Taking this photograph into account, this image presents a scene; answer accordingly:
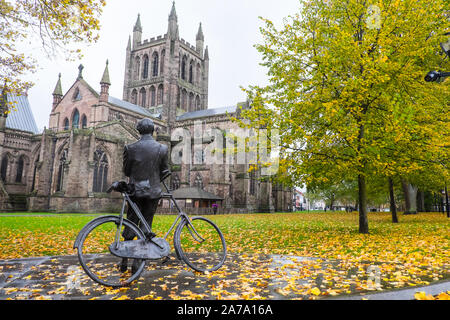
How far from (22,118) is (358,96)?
42.7 m

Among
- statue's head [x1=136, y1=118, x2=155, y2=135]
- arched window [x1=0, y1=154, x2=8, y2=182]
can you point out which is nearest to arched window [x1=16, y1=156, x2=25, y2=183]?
arched window [x1=0, y1=154, x2=8, y2=182]

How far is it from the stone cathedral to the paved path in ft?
79.1

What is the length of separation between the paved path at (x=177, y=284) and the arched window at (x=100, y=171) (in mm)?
26601

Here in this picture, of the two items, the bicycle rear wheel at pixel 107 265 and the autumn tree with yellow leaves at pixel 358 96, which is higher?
the autumn tree with yellow leaves at pixel 358 96

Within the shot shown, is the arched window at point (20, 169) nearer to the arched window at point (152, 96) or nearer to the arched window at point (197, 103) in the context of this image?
the arched window at point (152, 96)

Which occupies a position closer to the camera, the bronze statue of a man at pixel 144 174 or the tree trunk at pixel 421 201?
the bronze statue of a man at pixel 144 174

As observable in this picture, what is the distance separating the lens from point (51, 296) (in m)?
3.33

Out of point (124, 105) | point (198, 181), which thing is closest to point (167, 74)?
point (124, 105)

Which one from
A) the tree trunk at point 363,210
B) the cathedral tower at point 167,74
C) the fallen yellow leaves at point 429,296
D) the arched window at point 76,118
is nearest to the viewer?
the fallen yellow leaves at point 429,296

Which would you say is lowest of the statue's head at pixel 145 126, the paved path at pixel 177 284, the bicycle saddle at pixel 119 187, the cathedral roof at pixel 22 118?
the paved path at pixel 177 284

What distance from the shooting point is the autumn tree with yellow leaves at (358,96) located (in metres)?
8.91

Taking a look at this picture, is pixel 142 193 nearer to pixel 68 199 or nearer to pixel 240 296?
pixel 240 296

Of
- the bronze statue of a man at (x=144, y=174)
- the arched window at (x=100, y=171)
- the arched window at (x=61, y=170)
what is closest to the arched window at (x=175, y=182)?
the arched window at (x=100, y=171)

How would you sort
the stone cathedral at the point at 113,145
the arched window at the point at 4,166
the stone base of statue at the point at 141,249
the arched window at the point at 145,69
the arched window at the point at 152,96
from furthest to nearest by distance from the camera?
the arched window at the point at 145,69 < the arched window at the point at 152,96 < the arched window at the point at 4,166 < the stone cathedral at the point at 113,145 < the stone base of statue at the point at 141,249
